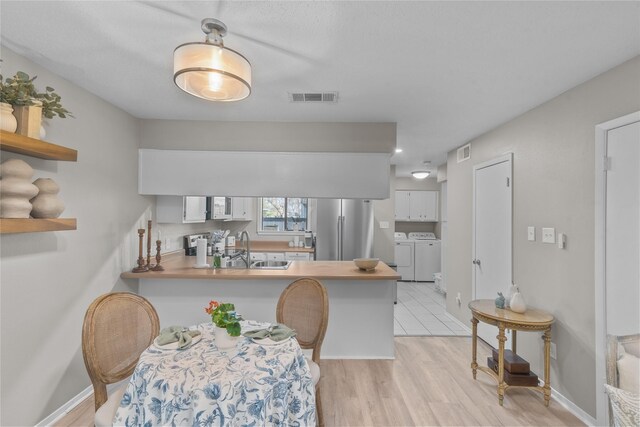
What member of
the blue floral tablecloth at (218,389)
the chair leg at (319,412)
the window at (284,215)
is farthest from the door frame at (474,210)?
the window at (284,215)

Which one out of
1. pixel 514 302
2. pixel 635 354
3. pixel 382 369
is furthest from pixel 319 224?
pixel 635 354

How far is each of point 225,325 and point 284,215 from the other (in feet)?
14.1

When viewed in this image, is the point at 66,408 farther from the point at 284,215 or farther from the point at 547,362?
the point at 284,215

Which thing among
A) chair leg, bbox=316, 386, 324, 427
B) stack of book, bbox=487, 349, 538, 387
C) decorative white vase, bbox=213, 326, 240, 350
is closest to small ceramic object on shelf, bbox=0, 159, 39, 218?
decorative white vase, bbox=213, 326, 240, 350

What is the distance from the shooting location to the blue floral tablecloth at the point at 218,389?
1418 millimetres

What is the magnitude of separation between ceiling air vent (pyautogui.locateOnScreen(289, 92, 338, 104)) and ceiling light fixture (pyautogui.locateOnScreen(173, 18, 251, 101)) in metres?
1.02

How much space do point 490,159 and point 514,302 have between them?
171 cm

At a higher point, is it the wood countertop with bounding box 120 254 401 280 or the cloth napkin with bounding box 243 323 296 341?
the wood countertop with bounding box 120 254 401 280

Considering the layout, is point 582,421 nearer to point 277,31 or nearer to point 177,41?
point 277,31

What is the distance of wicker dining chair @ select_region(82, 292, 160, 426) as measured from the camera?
5.53ft

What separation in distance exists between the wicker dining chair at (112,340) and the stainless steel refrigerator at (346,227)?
115 inches

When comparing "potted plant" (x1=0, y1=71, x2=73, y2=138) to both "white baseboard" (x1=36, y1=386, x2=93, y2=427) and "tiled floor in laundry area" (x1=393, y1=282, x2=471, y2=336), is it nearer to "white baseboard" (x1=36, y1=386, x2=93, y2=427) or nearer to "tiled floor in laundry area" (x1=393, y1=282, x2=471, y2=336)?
"white baseboard" (x1=36, y1=386, x2=93, y2=427)

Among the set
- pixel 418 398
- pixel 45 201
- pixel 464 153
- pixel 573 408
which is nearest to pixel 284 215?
pixel 464 153

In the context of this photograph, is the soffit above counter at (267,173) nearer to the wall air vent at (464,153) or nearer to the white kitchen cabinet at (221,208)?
the white kitchen cabinet at (221,208)
